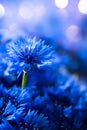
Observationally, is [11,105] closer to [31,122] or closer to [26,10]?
[31,122]

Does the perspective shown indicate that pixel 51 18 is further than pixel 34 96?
Answer: Yes

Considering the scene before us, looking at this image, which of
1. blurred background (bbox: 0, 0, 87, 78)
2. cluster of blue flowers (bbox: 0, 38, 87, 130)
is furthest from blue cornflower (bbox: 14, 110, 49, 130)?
blurred background (bbox: 0, 0, 87, 78)

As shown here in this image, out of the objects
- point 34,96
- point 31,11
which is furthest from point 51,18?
point 34,96

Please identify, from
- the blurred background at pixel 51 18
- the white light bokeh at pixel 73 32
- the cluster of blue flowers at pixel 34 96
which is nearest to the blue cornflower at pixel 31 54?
the cluster of blue flowers at pixel 34 96

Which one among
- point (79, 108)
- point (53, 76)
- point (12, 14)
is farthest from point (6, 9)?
point (79, 108)

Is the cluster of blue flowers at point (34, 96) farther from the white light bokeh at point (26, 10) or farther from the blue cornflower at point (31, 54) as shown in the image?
the white light bokeh at point (26, 10)

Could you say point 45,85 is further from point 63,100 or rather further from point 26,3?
point 26,3
